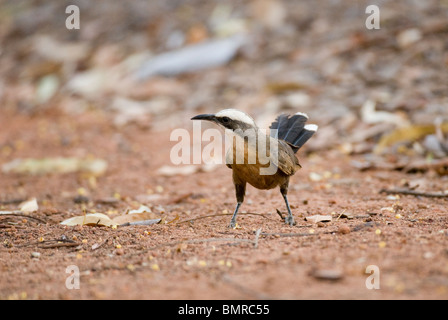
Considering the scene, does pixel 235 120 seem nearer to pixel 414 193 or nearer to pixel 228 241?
pixel 228 241

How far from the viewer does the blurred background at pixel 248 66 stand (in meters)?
7.93

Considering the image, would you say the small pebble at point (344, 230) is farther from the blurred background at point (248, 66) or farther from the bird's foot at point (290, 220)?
the blurred background at point (248, 66)

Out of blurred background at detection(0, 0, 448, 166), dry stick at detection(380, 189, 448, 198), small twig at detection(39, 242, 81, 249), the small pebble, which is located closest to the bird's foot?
the small pebble

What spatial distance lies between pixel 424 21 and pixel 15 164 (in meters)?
7.93

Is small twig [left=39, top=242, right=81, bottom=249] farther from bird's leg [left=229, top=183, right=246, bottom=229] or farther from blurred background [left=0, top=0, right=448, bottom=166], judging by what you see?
blurred background [left=0, top=0, right=448, bottom=166]

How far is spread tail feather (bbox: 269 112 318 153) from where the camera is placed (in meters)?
5.08

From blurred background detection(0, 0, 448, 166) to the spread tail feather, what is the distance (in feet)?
7.42

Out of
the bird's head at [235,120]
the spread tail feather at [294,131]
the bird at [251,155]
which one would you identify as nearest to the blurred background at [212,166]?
the bird at [251,155]

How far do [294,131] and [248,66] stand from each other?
6.12m

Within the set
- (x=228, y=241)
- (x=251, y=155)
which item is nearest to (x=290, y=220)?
(x=251, y=155)

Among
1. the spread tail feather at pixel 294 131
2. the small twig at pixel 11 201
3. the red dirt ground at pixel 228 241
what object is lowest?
the red dirt ground at pixel 228 241

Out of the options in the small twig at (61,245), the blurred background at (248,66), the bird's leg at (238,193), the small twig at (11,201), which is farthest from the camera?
the blurred background at (248,66)

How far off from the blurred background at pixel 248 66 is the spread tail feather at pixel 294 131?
226 centimetres
